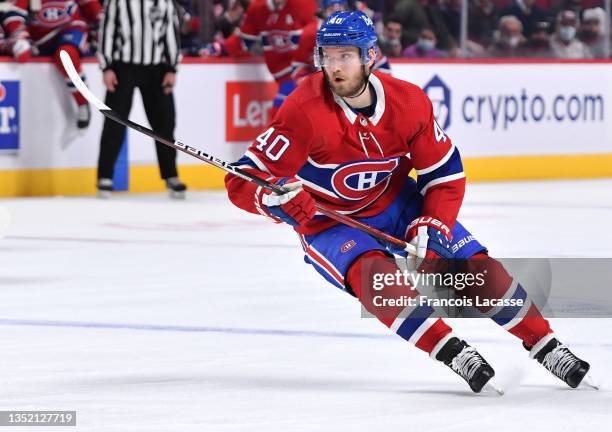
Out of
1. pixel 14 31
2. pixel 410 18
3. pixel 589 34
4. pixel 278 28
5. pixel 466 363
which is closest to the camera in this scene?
pixel 466 363

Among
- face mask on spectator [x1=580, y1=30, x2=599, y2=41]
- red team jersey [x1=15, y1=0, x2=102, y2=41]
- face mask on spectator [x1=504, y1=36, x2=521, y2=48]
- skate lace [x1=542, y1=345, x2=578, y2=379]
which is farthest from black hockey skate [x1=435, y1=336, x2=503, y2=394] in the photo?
face mask on spectator [x1=580, y1=30, x2=599, y2=41]

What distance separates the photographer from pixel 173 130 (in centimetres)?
962

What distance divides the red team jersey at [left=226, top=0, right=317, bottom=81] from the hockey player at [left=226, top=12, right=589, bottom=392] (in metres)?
6.16

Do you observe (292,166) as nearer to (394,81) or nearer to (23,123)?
(394,81)

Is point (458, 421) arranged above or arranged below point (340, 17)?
below

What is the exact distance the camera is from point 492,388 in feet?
12.3

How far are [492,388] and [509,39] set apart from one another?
8.08m

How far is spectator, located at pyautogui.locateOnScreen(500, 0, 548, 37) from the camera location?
1166 centimetres

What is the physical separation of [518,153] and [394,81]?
747 cm

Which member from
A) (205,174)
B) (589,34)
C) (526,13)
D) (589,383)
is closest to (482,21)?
(526,13)

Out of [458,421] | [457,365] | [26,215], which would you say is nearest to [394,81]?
[457,365]

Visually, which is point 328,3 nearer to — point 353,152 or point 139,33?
point 139,33

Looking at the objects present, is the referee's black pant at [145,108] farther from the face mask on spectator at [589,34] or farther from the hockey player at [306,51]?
the face mask on spectator at [589,34]

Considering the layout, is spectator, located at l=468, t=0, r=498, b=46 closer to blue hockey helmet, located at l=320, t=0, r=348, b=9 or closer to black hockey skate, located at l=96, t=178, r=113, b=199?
blue hockey helmet, located at l=320, t=0, r=348, b=9
